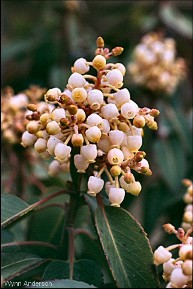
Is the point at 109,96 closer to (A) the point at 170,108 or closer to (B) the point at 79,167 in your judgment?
(B) the point at 79,167

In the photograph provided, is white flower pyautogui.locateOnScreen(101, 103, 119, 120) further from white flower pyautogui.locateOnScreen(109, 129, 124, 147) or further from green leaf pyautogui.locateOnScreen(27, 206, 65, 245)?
green leaf pyautogui.locateOnScreen(27, 206, 65, 245)

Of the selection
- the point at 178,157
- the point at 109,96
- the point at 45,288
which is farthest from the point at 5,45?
the point at 45,288

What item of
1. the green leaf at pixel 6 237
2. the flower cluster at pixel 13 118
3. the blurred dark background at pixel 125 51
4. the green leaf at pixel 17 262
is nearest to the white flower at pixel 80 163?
the green leaf at pixel 17 262

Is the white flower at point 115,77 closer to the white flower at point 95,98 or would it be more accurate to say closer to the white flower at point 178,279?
the white flower at point 95,98

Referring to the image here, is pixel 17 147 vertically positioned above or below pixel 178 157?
below

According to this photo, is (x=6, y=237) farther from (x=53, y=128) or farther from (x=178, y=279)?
(x=178, y=279)
